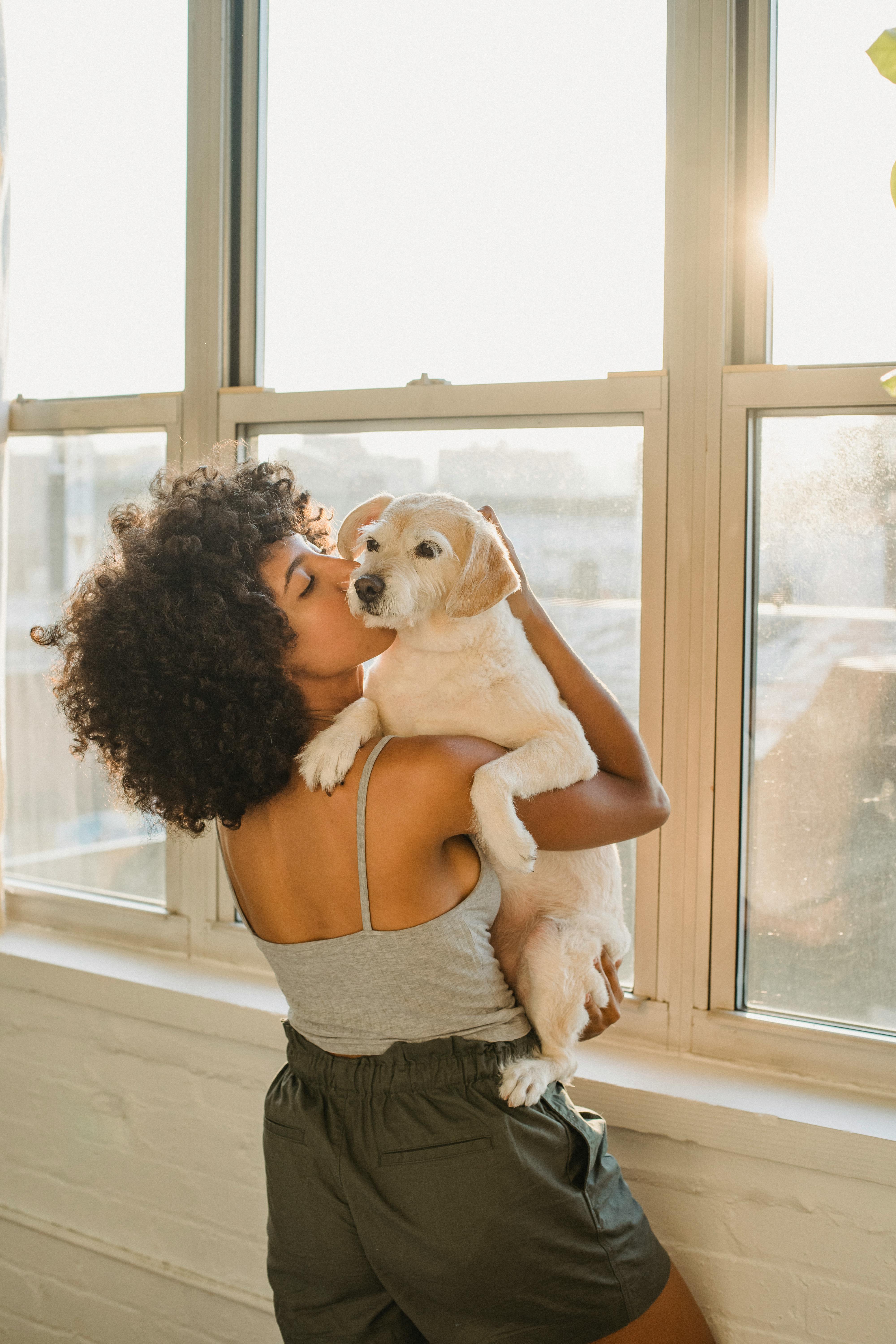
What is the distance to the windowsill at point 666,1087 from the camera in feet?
5.36

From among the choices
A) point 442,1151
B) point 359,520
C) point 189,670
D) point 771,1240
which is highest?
point 359,520

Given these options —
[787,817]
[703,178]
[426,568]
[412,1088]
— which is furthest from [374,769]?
[703,178]

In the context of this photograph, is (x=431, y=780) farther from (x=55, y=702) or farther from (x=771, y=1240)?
(x=55, y=702)

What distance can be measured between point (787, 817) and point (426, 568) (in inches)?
35.1

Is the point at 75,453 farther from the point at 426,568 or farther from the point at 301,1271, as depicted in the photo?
the point at 301,1271

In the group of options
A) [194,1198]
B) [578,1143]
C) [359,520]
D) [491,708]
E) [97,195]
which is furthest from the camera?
[97,195]

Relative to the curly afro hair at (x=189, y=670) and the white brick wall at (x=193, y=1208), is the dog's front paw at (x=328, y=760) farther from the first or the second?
the white brick wall at (x=193, y=1208)

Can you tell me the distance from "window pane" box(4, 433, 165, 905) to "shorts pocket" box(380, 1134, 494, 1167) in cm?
143

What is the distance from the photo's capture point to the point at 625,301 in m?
1.96

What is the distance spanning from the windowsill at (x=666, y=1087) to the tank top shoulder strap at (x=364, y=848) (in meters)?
0.76

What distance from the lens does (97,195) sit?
2582mm

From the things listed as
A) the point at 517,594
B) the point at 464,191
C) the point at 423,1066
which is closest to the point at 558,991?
the point at 423,1066

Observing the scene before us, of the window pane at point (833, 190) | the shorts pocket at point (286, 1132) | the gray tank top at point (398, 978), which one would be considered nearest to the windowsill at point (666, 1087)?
the gray tank top at point (398, 978)

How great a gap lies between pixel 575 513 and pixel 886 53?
44.8 inches
